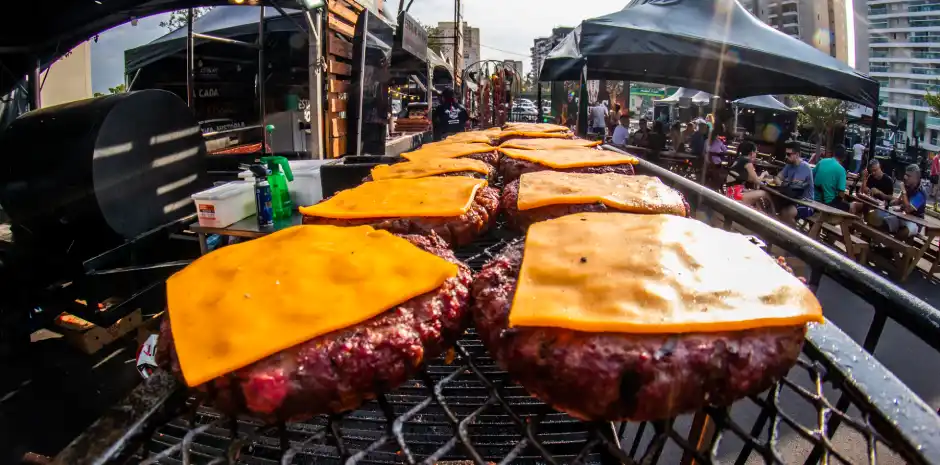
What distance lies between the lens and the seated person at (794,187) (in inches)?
372

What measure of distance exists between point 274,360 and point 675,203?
1831mm

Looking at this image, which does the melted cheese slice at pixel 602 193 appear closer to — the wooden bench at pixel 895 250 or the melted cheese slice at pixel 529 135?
the melted cheese slice at pixel 529 135

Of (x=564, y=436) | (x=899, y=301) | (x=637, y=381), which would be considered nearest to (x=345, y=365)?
(x=637, y=381)

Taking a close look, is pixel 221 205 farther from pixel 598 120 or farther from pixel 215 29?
pixel 598 120

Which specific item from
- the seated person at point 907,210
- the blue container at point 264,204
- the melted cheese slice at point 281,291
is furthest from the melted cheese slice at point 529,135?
the seated person at point 907,210

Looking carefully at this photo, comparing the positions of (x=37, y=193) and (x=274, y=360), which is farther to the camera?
(x=37, y=193)

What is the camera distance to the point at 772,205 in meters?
9.46

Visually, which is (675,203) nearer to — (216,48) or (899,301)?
(899,301)

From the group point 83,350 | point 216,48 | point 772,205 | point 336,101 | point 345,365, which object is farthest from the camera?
point 216,48

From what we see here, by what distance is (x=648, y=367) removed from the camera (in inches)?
41.9

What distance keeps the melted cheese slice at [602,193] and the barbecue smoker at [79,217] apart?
2950 mm

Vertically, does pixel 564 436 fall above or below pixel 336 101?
below

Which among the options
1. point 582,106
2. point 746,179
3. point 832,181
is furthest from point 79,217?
point 832,181

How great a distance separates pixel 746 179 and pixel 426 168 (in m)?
9.42
